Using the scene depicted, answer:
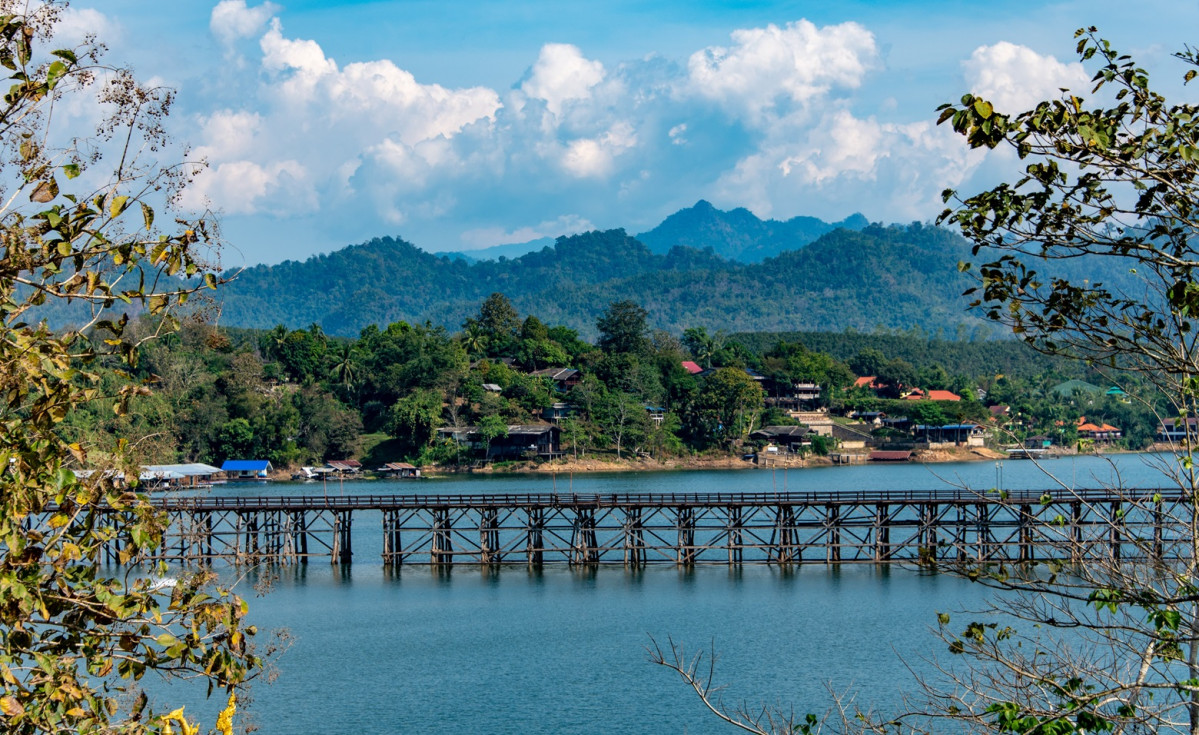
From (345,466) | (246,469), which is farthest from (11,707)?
(345,466)

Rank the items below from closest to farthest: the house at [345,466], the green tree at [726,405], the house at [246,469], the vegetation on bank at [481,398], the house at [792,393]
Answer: the house at [246,469] → the house at [345,466] → the vegetation on bank at [481,398] → the green tree at [726,405] → the house at [792,393]

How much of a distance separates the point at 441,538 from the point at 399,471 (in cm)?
4615

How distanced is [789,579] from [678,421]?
63031 mm

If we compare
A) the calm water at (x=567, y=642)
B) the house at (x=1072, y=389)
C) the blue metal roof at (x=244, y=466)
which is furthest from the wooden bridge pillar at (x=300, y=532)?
the house at (x=1072, y=389)

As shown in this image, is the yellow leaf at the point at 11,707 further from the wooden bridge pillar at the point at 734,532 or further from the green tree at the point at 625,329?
the green tree at the point at 625,329

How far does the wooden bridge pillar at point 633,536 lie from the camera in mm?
44625

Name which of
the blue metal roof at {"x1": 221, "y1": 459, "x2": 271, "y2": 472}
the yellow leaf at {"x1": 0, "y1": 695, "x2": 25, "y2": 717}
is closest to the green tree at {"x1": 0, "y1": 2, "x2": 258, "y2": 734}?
the yellow leaf at {"x1": 0, "y1": 695, "x2": 25, "y2": 717}

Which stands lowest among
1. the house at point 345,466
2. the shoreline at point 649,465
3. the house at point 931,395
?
the shoreline at point 649,465

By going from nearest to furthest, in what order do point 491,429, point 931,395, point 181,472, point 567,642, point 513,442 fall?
point 567,642 → point 181,472 → point 491,429 → point 513,442 → point 931,395

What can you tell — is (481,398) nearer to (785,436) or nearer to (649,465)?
(649,465)

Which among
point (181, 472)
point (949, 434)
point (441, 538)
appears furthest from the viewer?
point (949, 434)

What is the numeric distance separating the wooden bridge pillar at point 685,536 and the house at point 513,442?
1971 inches

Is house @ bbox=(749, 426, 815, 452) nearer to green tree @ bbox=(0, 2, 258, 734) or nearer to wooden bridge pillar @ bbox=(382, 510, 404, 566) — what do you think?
wooden bridge pillar @ bbox=(382, 510, 404, 566)

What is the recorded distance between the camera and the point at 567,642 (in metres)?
33.1
